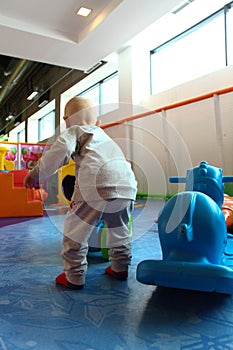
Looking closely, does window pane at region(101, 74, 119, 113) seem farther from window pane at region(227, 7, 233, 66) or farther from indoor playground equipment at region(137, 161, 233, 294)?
indoor playground equipment at region(137, 161, 233, 294)

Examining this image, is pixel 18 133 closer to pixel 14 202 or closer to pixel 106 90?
pixel 106 90

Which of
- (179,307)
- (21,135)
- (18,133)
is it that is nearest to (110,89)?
(179,307)

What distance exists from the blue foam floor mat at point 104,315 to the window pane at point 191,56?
2797 mm

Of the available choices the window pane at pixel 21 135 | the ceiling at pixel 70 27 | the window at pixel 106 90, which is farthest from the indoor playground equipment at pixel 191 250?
the window pane at pixel 21 135

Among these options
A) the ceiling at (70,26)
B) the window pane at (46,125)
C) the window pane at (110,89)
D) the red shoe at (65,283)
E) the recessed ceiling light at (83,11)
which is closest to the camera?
the red shoe at (65,283)

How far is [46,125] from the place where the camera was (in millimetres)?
7117

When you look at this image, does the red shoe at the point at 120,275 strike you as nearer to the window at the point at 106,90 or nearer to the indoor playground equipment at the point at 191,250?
the indoor playground equipment at the point at 191,250

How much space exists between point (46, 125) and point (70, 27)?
12.8ft

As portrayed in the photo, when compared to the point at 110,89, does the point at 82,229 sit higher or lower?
lower

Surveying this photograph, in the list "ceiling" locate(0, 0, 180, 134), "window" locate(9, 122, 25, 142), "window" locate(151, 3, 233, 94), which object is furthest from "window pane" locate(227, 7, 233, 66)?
"window" locate(9, 122, 25, 142)

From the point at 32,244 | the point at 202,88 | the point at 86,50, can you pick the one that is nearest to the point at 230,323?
the point at 32,244

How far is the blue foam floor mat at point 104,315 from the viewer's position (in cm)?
54

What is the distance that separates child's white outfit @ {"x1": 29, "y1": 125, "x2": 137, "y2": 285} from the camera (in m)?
0.85

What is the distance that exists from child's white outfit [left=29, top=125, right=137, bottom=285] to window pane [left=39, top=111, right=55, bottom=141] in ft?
18.8
